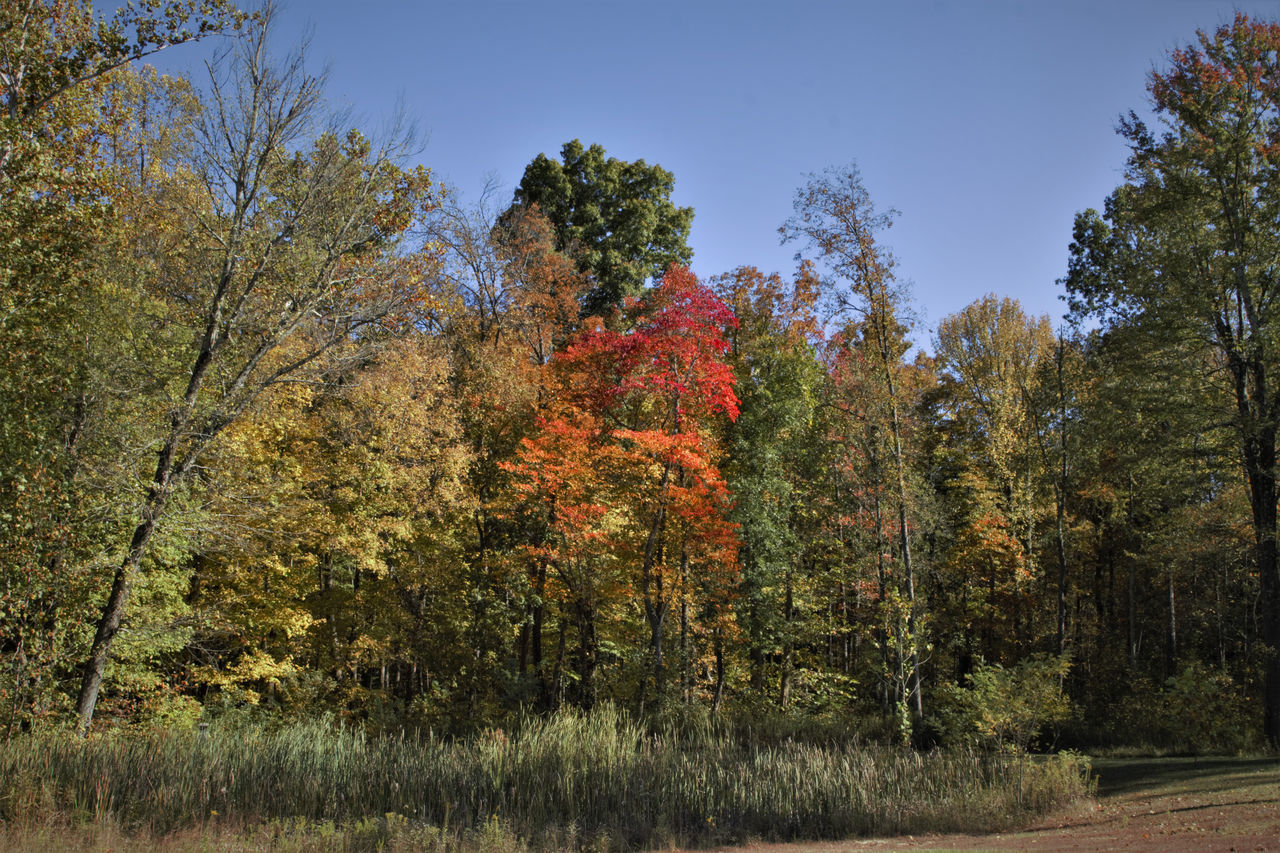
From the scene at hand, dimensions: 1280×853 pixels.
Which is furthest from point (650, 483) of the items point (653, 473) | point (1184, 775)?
point (1184, 775)

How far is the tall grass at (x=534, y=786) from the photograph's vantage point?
805 centimetres

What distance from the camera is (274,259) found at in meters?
12.2

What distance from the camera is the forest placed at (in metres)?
11.4

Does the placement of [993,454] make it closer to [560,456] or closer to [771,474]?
[771,474]

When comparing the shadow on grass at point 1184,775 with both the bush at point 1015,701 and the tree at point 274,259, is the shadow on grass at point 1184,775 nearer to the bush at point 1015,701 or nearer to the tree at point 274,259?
the bush at point 1015,701

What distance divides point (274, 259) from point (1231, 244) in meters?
17.4

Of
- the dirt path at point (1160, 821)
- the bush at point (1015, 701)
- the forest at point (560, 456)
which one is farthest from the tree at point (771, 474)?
the dirt path at point (1160, 821)

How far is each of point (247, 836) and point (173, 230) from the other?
12.2 m

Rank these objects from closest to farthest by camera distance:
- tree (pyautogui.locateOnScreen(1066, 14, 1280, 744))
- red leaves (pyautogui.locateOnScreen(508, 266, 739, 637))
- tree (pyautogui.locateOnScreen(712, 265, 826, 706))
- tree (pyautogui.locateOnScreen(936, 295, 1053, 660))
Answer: tree (pyautogui.locateOnScreen(1066, 14, 1280, 744)) < red leaves (pyautogui.locateOnScreen(508, 266, 739, 637)) < tree (pyautogui.locateOnScreen(712, 265, 826, 706)) < tree (pyautogui.locateOnScreen(936, 295, 1053, 660))

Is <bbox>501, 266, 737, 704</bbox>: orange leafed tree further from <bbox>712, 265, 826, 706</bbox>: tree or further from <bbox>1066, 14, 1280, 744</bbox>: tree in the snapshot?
<bbox>1066, 14, 1280, 744</bbox>: tree

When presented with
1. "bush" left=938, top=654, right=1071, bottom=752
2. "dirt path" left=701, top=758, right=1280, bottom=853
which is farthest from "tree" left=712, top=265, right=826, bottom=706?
"dirt path" left=701, top=758, right=1280, bottom=853

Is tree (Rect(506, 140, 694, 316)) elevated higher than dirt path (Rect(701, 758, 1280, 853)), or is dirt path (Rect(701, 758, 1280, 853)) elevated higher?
tree (Rect(506, 140, 694, 316))

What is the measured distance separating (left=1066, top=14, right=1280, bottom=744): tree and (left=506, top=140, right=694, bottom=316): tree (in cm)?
1592

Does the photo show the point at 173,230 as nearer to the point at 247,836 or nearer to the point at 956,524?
the point at 247,836
